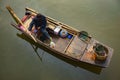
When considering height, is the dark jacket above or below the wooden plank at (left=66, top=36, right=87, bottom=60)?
above

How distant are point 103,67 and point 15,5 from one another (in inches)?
137

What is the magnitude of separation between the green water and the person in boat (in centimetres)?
41

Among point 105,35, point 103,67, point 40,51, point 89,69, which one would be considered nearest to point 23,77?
point 40,51

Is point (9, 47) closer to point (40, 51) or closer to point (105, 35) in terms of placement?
point (40, 51)

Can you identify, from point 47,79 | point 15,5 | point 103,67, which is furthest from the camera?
point 15,5

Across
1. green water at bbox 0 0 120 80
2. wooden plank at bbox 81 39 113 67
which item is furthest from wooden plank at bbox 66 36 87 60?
green water at bbox 0 0 120 80

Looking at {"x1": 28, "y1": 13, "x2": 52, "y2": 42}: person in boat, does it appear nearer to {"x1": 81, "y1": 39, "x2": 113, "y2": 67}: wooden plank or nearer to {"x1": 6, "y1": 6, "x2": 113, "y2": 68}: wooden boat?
{"x1": 6, "y1": 6, "x2": 113, "y2": 68}: wooden boat

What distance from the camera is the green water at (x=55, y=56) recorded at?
4711mm

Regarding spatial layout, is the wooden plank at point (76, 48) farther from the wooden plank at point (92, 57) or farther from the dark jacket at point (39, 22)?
the dark jacket at point (39, 22)

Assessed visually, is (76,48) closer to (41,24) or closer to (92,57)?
(92,57)

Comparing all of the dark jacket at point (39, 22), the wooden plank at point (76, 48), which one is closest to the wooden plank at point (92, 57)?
the wooden plank at point (76, 48)

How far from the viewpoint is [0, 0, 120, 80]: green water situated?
185 inches

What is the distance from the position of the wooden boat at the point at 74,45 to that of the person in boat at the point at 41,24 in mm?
122

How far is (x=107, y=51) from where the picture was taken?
4.48 meters
